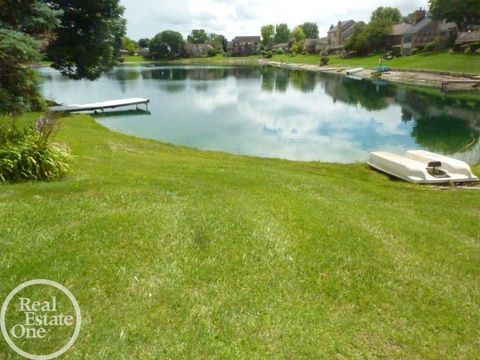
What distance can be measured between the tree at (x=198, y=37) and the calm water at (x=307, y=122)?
481ft

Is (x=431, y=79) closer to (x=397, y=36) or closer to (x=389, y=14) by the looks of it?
(x=397, y=36)

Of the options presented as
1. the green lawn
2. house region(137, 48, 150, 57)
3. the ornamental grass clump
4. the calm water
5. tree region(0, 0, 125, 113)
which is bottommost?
A: the calm water

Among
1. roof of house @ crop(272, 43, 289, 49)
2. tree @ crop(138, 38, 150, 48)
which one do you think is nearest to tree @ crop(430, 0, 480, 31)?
roof of house @ crop(272, 43, 289, 49)

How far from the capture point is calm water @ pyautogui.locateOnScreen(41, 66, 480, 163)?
79.2ft

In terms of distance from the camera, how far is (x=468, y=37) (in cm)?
7619

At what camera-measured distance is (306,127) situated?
3039cm

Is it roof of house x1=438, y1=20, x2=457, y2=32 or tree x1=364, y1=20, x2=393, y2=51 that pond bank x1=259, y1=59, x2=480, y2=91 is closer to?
tree x1=364, y1=20, x2=393, y2=51

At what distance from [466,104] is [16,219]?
47.3 metres

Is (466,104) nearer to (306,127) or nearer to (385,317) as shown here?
(306,127)

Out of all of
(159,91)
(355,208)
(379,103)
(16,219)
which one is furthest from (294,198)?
(159,91)

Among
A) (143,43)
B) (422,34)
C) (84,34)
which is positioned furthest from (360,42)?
(143,43)

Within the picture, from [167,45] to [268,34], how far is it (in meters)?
48.5

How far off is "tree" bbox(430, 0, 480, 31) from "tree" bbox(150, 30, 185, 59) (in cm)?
10597

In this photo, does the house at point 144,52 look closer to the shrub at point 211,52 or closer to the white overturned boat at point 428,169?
the shrub at point 211,52
